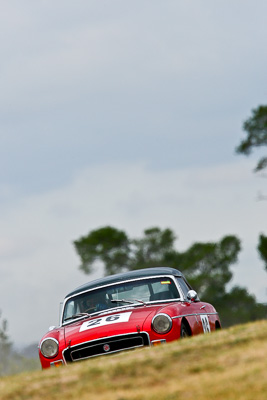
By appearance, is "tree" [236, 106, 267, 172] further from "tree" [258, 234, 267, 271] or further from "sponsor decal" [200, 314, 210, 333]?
"sponsor decal" [200, 314, 210, 333]

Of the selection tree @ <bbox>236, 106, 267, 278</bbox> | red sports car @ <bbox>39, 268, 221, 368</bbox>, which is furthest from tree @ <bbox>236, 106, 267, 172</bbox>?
red sports car @ <bbox>39, 268, 221, 368</bbox>

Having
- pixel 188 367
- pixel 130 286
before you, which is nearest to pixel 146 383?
pixel 188 367

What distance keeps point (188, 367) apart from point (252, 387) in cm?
103

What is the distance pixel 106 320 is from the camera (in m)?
13.0

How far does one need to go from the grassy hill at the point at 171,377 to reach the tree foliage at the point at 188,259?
5535 centimetres

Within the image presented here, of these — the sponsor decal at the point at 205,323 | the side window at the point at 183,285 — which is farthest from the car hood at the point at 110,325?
the side window at the point at 183,285

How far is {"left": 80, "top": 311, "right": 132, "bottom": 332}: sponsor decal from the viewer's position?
12.8 meters

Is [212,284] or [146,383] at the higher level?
[212,284]

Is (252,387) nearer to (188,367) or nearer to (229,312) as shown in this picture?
(188,367)

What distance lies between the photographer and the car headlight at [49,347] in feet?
42.5

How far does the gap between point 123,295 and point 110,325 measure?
1524mm

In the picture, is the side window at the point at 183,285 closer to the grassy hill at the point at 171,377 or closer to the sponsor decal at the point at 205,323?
the sponsor decal at the point at 205,323

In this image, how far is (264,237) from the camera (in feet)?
166

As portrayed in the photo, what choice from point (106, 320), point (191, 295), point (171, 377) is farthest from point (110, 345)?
point (171, 377)
